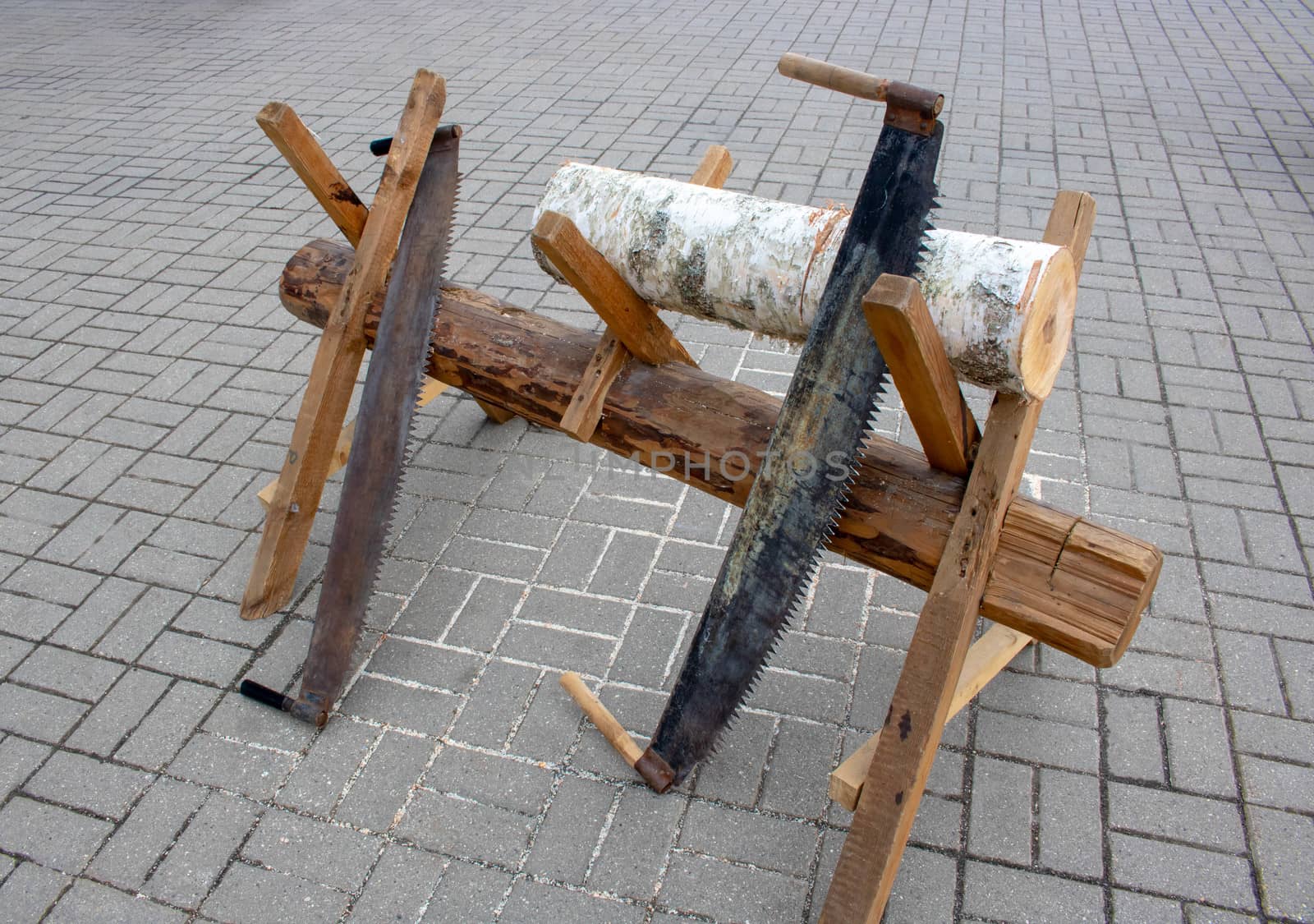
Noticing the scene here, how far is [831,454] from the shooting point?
7.15 feet

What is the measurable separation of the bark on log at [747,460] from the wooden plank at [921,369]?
137 mm

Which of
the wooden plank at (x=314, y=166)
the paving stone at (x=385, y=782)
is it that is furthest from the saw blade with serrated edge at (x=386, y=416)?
the paving stone at (x=385, y=782)

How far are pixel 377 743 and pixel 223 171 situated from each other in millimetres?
5229

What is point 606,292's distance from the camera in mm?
2469

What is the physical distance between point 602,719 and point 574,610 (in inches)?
21.3

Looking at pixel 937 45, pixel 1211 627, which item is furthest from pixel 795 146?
pixel 1211 627

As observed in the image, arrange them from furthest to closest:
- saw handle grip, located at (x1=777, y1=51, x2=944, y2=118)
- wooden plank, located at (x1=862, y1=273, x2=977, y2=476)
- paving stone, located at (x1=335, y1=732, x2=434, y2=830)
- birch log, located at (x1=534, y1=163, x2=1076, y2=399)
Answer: paving stone, located at (x1=335, y1=732, x2=434, y2=830) → birch log, located at (x1=534, y1=163, x2=1076, y2=399) → saw handle grip, located at (x1=777, y1=51, x2=944, y2=118) → wooden plank, located at (x1=862, y1=273, x2=977, y2=476)

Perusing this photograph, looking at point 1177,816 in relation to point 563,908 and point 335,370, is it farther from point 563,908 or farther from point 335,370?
point 335,370

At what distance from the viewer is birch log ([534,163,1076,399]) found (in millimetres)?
2059

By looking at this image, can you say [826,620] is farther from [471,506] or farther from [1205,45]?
[1205,45]

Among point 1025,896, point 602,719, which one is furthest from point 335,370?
point 1025,896

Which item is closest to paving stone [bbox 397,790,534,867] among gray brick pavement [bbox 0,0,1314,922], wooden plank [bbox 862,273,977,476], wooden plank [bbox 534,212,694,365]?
gray brick pavement [bbox 0,0,1314,922]

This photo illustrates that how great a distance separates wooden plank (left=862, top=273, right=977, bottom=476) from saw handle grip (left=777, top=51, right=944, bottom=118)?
416 millimetres

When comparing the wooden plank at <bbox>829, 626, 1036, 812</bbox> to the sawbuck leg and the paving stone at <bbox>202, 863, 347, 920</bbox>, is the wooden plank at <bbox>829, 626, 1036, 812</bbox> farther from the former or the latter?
the paving stone at <bbox>202, 863, 347, 920</bbox>
